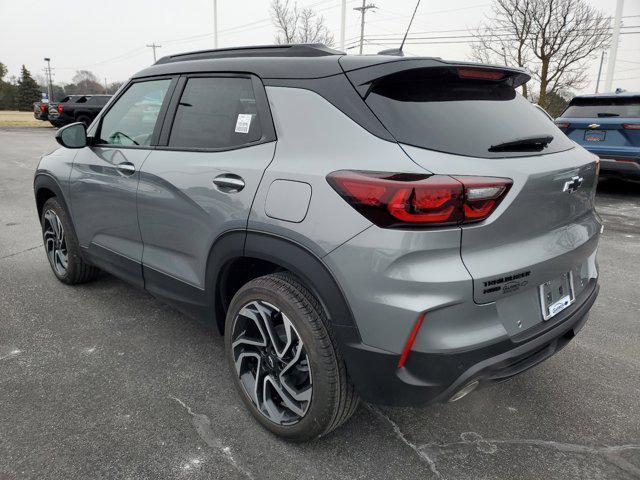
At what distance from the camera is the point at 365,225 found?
5.69ft

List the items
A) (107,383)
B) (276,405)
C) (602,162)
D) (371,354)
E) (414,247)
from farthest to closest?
1. (602,162)
2. (107,383)
3. (276,405)
4. (371,354)
5. (414,247)

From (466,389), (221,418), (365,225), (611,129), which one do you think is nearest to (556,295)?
(466,389)

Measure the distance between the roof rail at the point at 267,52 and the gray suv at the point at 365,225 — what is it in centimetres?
1

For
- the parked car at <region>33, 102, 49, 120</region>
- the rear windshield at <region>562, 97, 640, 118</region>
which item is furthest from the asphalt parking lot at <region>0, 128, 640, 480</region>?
the parked car at <region>33, 102, 49, 120</region>

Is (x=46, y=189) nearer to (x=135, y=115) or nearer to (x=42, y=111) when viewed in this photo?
(x=135, y=115)

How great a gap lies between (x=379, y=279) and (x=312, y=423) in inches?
29.6

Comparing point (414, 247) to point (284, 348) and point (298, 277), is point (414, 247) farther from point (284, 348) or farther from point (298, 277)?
point (284, 348)

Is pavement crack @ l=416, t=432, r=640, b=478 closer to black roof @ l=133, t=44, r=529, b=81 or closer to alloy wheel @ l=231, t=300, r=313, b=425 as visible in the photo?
alloy wheel @ l=231, t=300, r=313, b=425

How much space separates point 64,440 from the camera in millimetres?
2189

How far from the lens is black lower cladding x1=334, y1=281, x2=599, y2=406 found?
5.72 feet

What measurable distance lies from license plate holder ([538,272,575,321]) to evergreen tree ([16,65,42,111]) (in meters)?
76.1

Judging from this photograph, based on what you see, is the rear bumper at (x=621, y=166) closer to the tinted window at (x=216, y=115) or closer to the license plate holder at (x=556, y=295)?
the license plate holder at (x=556, y=295)

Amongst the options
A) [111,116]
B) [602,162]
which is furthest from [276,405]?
[602,162]

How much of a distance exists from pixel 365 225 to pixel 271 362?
0.88m
